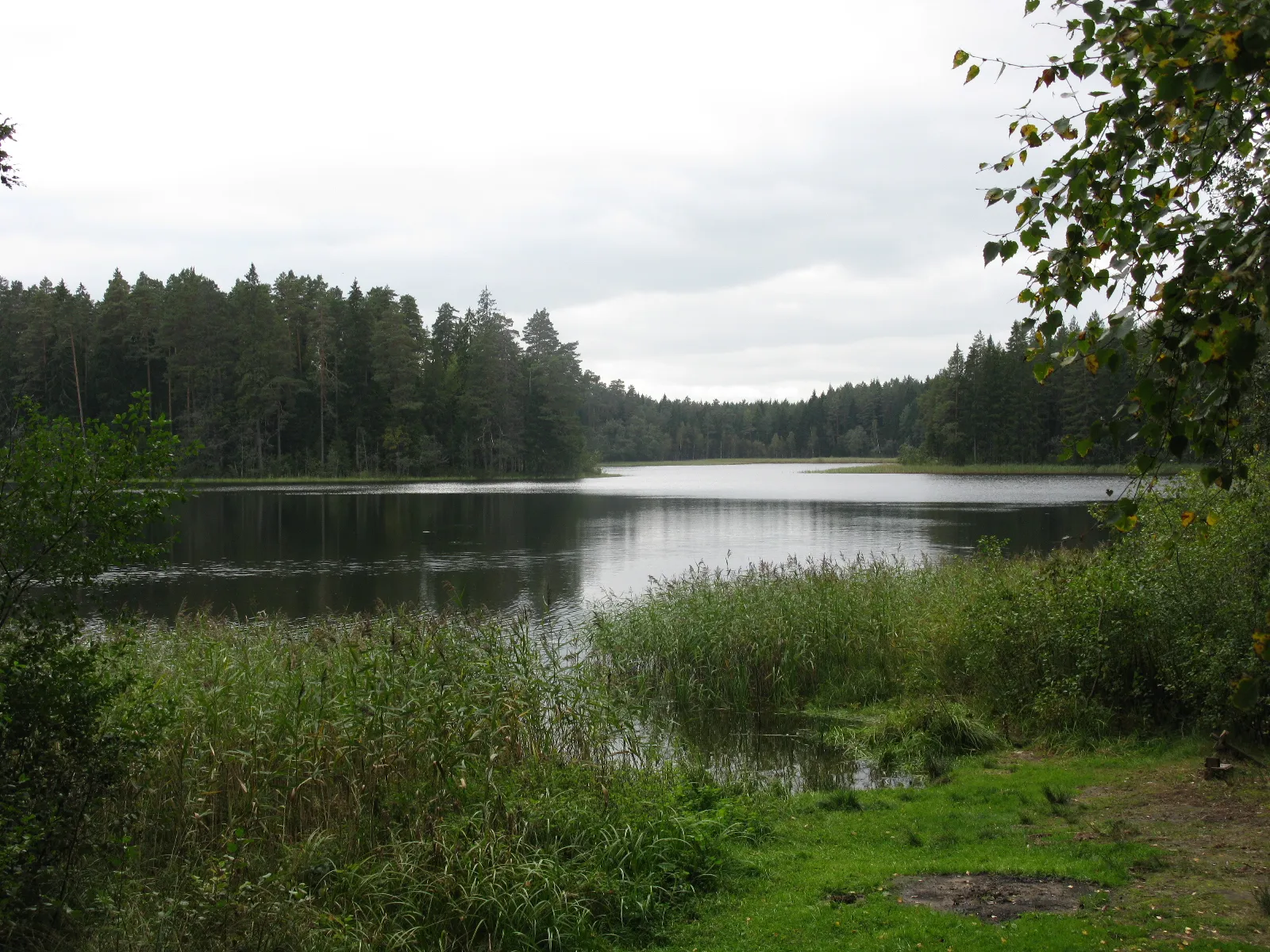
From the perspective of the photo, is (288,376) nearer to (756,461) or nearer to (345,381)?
(345,381)

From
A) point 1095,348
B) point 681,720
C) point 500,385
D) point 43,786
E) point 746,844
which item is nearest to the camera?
point 1095,348

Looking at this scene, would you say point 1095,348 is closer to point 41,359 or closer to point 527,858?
point 527,858

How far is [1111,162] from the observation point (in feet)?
11.4

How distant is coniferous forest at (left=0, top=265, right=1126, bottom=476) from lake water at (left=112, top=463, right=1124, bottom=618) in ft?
44.3

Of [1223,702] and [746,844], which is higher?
[1223,702]

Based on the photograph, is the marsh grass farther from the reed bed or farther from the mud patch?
the reed bed

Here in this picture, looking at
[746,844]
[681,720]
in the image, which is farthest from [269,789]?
[681,720]

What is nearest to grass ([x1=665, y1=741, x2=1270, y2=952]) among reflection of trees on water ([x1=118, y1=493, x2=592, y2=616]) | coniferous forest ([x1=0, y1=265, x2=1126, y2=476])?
reflection of trees on water ([x1=118, y1=493, x2=592, y2=616])

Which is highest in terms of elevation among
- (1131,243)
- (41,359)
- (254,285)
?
(254,285)

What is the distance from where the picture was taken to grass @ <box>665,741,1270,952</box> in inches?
208

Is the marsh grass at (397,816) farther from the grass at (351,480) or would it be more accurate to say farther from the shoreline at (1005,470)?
the shoreline at (1005,470)

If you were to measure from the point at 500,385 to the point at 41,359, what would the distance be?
128 ft

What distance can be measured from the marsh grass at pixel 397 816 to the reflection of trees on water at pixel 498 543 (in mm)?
3956

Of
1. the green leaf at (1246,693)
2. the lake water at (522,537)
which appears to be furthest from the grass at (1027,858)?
the green leaf at (1246,693)
